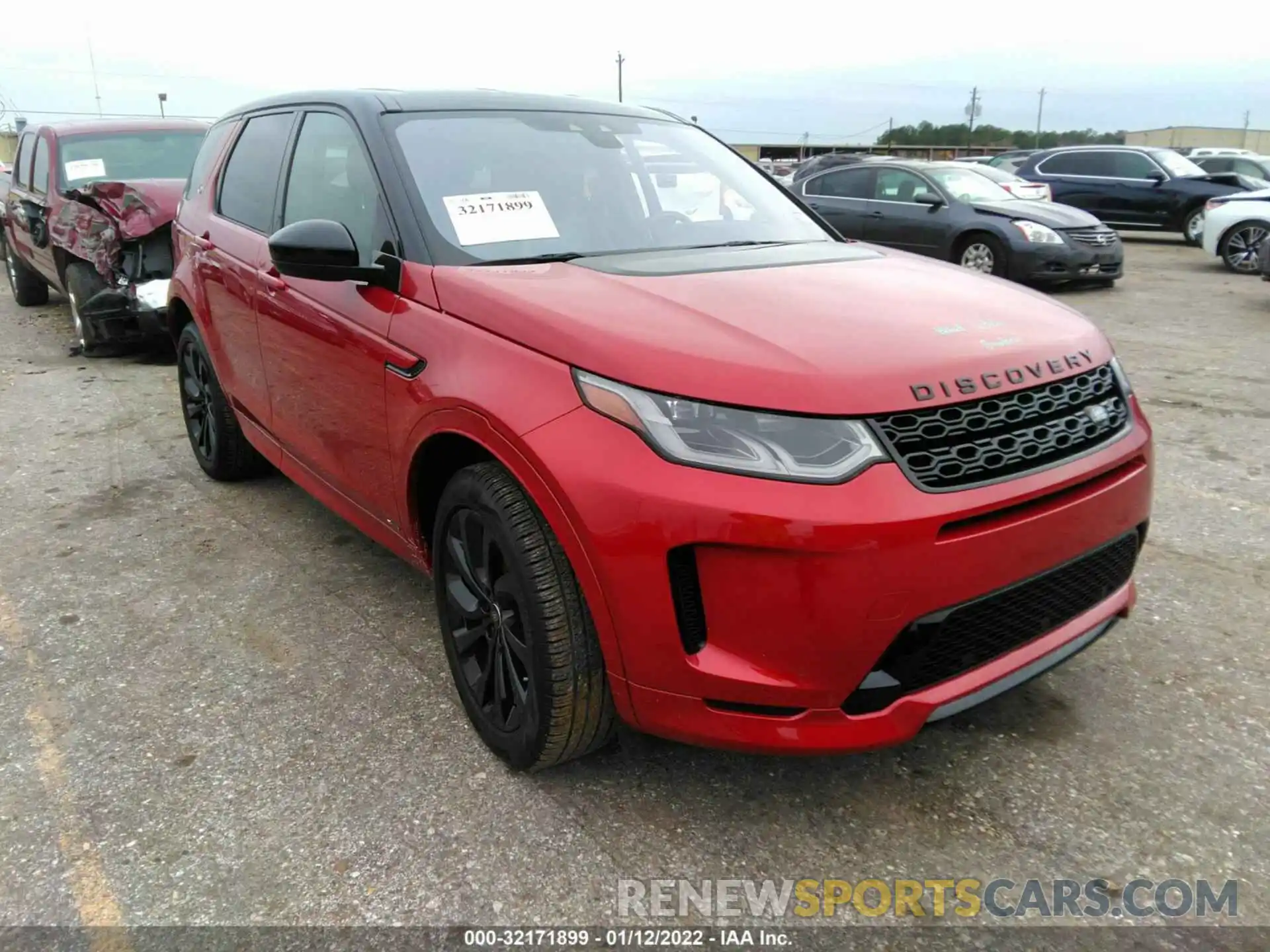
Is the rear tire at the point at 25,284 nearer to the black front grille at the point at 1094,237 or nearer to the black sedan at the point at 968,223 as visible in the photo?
the black sedan at the point at 968,223

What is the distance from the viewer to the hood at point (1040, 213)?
33.3 ft

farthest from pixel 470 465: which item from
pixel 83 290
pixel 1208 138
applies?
pixel 1208 138

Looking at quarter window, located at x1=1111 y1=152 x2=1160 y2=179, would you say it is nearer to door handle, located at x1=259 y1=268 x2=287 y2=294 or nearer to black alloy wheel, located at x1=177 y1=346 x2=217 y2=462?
black alloy wheel, located at x1=177 y1=346 x2=217 y2=462

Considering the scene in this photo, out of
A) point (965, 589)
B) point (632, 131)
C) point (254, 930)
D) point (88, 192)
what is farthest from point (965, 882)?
point (88, 192)

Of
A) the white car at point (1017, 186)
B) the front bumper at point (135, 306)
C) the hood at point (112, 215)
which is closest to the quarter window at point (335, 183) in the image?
the hood at point (112, 215)

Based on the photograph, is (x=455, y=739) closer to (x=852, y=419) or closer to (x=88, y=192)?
(x=852, y=419)

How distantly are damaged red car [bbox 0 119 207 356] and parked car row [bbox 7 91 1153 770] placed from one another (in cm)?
441

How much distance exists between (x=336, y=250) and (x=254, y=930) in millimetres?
1683

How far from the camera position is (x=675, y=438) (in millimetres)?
1914

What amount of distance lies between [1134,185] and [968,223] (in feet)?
21.1

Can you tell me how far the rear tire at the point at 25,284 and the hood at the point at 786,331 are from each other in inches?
375

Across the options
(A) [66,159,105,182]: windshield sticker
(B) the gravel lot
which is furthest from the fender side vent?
(A) [66,159,105,182]: windshield sticker

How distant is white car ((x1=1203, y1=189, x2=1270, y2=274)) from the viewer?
11.7 metres

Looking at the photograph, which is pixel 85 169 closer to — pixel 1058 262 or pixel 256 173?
pixel 256 173
